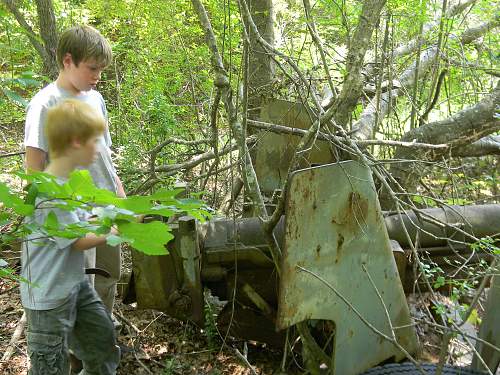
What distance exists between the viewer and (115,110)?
6547 millimetres

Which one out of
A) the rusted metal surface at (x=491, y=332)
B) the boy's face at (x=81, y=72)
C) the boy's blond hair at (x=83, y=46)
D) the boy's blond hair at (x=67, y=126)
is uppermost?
the boy's blond hair at (x=83, y=46)

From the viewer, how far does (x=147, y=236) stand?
48.1 inches

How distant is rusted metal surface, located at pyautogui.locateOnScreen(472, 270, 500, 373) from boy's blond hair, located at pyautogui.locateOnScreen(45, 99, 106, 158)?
2.04 meters

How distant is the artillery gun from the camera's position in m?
2.40

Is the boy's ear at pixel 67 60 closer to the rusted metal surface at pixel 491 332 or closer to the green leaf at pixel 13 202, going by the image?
the green leaf at pixel 13 202

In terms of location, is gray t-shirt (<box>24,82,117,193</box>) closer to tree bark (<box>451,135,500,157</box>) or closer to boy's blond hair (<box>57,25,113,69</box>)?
boy's blond hair (<box>57,25,113,69</box>)

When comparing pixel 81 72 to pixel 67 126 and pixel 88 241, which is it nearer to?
pixel 67 126

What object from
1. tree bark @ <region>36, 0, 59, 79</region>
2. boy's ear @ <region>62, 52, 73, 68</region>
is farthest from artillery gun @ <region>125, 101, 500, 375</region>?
tree bark @ <region>36, 0, 59, 79</region>

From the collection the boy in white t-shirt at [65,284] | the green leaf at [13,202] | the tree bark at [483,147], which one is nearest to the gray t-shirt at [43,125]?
the boy in white t-shirt at [65,284]

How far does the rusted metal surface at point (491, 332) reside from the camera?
2.51 metres

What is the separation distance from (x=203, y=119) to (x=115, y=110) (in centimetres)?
126

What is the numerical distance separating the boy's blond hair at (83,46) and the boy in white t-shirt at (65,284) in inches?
15.9

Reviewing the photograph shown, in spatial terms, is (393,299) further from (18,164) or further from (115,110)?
(115,110)

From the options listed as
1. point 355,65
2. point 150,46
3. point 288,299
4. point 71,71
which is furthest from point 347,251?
point 150,46
